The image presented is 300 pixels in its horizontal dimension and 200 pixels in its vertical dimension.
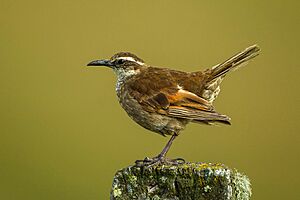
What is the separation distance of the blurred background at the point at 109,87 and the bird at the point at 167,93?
2.55 meters

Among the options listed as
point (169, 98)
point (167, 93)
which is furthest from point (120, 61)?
point (169, 98)

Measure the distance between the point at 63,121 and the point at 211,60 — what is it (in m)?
2.88

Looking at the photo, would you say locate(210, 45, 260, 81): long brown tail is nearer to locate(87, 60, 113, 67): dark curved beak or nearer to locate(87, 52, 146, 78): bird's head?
locate(87, 52, 146, 78): bird's head

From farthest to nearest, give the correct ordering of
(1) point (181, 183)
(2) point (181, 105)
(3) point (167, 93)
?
(3) point (167, 93) < (2) point (181, 105) < (1) point (181, 183)

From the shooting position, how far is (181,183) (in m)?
5.88

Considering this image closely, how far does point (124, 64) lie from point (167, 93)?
0.93 metres

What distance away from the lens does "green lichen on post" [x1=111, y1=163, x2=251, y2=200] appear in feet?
18.9

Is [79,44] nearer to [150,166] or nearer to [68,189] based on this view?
[68,189]

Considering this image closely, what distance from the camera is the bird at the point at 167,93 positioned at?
27.3ft

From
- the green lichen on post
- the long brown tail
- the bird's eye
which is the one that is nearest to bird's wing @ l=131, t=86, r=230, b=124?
the long brown tail

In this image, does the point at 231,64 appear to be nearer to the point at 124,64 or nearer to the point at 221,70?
the point at 221,70

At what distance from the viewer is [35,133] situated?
1304 centimetres

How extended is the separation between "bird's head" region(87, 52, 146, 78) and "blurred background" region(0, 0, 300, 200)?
8.26ft

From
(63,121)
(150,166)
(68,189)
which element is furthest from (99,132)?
(150,166)
